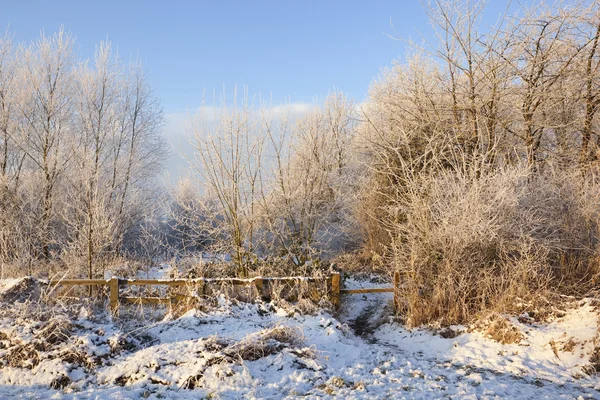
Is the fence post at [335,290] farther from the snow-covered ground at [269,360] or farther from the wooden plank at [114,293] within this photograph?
the wooden plank at [114,293]

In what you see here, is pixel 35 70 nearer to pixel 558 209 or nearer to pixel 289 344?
pixel 289 344

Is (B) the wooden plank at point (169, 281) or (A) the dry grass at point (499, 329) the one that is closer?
(A) the dry grass at point (499, 329)

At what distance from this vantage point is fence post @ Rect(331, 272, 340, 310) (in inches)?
348

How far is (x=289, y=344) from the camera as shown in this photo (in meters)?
6.24

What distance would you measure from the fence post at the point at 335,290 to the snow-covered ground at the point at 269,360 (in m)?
1.40

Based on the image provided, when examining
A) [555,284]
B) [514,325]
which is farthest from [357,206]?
[514,325]

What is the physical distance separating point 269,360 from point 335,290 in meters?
3.38

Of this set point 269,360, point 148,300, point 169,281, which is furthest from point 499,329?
point 148,300

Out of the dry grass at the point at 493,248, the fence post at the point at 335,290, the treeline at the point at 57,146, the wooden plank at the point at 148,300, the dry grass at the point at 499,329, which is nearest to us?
the dry grass at the point at 499,329

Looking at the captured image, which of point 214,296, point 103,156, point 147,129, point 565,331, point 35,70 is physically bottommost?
point 565,331

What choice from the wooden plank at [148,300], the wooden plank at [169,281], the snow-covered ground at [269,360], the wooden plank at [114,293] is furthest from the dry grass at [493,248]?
the wooden plank at [114,293]

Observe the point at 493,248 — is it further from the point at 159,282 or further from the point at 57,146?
the point at 57,146

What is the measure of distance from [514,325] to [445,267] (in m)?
1.76

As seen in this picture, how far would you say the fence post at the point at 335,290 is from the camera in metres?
8.83
